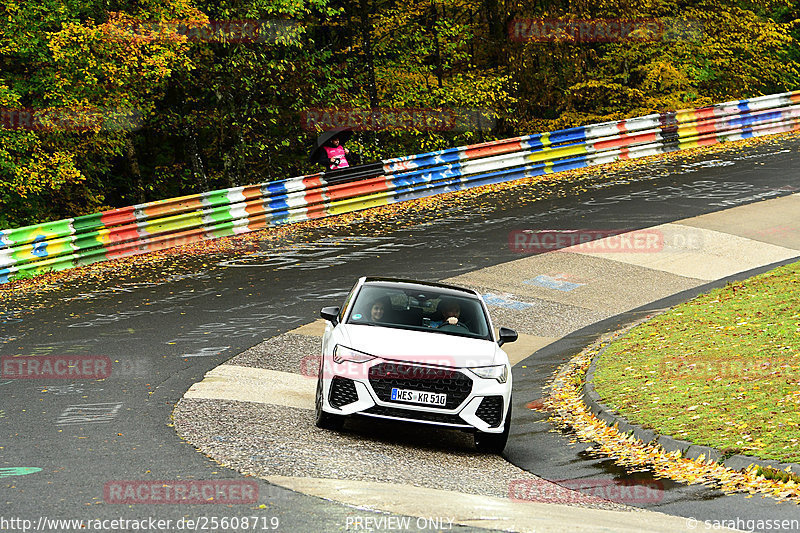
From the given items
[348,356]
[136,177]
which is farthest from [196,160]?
[348,356]

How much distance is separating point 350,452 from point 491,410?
155 centimetres

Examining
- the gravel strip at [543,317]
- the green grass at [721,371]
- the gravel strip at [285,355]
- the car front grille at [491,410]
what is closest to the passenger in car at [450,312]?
the car front grille at [491,410]

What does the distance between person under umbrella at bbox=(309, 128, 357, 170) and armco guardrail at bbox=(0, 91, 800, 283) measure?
1.75 metres

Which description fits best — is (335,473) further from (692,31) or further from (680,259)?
(692,31)

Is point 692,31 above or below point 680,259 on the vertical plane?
above

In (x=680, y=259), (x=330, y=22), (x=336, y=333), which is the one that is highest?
(x=330, y=22)

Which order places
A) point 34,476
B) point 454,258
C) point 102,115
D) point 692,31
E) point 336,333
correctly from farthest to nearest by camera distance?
1. point 692,31
2. point 102,115
3. point 454,258
4. point 336,333
5. point 34,476

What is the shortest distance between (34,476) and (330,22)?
79.0 feet

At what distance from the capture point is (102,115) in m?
24.2

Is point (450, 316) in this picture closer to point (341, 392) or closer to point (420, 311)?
point (420, 311)

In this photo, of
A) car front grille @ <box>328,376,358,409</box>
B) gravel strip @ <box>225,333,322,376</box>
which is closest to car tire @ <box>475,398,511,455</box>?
car front grille @ <box>328,376,358,409</box>

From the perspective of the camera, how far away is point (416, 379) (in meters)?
10.1

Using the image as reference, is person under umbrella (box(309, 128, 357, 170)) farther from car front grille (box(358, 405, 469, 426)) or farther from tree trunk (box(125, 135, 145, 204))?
car front grille (box(358, 405, 469, 426))

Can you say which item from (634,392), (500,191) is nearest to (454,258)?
(500,191)
